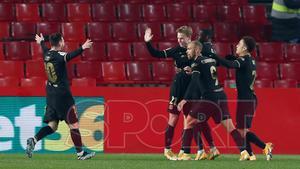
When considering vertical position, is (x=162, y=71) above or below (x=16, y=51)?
below

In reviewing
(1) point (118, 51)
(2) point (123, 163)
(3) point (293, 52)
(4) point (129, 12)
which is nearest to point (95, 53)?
(1) point (118, 51)

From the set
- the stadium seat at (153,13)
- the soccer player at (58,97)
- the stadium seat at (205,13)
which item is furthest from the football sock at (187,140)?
the stadium seat at (205,13)

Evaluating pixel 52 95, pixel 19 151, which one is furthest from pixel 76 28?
pixel 52 95

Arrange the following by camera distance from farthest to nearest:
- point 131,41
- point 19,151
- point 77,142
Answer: point 131,41, point 19,151, point 77,142

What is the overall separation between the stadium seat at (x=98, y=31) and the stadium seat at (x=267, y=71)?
321 centimetres

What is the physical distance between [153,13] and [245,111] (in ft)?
25.1

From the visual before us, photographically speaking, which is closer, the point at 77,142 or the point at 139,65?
the point at 77,142

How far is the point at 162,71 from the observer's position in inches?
741

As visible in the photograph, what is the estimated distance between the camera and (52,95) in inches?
541

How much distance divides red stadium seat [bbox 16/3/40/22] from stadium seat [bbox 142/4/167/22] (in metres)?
2.43

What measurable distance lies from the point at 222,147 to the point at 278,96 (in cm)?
134

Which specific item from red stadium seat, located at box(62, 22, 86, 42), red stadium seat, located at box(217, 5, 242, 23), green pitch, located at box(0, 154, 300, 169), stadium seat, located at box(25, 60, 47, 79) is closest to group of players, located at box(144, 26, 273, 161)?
green pitch, located at box(0, 154, 300, 169)

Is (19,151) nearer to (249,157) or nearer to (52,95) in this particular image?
(52,95)

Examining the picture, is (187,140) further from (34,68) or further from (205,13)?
(205,13)
